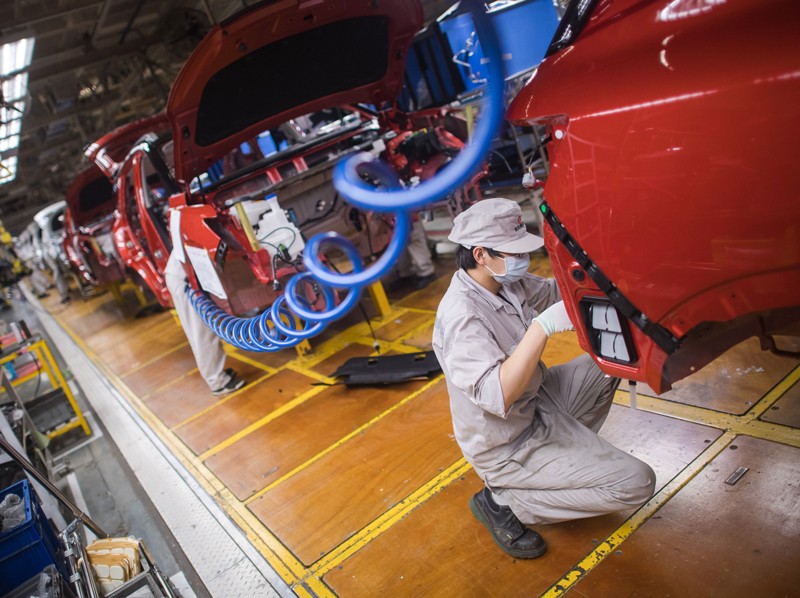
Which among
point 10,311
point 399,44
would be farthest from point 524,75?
point 10,311

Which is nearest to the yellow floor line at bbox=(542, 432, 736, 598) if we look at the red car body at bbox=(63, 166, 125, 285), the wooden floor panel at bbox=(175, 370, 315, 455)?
the wooden floor panel at bbox=(175, 370, 315, 455)

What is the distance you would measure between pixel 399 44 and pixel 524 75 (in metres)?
1.65

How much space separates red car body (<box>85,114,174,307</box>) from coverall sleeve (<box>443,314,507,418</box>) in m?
4.07

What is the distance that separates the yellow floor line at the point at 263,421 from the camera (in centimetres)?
428

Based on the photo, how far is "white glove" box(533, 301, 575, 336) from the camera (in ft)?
6.24

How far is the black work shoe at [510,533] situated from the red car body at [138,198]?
13.5 feet

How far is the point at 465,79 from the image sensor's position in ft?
23.5

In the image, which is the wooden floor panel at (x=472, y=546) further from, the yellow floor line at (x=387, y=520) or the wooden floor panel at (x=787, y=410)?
the wooden floor panel at (x=787, y=410)

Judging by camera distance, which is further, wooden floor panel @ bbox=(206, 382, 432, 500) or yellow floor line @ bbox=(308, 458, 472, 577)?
wooden floor panel @ bbox=(206, 382, 432, 500)

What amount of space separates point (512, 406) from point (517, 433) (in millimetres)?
143

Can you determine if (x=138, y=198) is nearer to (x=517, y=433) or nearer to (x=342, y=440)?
(x=342, y=440)

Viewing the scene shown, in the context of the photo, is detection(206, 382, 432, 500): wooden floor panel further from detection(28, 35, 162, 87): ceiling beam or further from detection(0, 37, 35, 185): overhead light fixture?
detection(28, 35, 162, 87): ceiling beam

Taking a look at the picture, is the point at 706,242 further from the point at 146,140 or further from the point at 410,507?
the point at 146,140

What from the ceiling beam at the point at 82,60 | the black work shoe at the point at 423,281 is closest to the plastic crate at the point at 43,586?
the black work shoe at the point at 423,281
